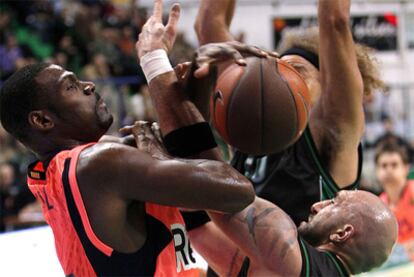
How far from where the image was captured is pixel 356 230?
2611mm

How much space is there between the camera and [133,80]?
29.5 feet

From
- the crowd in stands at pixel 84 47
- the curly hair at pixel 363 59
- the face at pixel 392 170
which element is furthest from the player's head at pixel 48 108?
the crowd in stands at pixel 84 47

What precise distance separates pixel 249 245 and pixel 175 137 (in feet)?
1.67

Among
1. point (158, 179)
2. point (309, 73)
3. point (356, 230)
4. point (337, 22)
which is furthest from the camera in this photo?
point (309, 73)

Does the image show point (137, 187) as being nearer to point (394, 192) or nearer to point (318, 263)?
point (318, 263)

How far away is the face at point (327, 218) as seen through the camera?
104 inches

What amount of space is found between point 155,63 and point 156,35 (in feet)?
0.48

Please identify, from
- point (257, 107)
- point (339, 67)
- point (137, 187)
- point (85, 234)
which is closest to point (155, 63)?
point (257, 107)

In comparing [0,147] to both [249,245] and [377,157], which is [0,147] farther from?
[249,245]

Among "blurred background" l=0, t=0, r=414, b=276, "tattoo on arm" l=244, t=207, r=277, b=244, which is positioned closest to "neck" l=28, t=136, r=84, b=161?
"tattoo on arm" l=244, t=207, r=277, b=244

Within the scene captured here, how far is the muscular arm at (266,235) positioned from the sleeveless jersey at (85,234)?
21 centimetres

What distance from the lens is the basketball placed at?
7.62ft

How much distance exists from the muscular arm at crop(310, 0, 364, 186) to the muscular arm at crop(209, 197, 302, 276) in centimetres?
72

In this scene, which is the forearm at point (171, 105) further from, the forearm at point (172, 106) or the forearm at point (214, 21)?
the forearm at point (214, 21)
